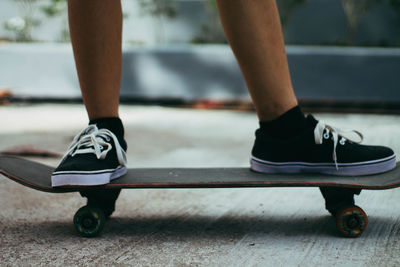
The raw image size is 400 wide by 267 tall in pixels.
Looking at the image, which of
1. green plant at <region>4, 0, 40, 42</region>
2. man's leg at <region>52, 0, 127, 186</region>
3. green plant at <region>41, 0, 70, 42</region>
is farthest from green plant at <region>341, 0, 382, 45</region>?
man's leg at <region>52, 0, 127, 186</region>

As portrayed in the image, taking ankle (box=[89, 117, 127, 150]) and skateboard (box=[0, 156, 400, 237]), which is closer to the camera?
skateboard (box=[0, 156, 400, 237])

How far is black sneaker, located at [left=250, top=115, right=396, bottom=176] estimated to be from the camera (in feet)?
3.84

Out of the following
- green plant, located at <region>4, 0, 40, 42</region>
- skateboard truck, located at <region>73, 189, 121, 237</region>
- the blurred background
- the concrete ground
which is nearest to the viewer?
the concrete ground

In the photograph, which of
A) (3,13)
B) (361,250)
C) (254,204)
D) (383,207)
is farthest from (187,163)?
(3,13)

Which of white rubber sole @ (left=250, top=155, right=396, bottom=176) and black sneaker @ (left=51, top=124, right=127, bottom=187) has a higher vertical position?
black sneaker @ (left=51, top=124, right=127, bottom=187)

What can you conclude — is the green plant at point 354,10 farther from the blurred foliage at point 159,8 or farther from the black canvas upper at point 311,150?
the black canvas upper at point 311,150

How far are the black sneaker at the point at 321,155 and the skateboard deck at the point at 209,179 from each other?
0.07 ft

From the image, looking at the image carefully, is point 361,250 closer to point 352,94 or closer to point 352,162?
point 352,162

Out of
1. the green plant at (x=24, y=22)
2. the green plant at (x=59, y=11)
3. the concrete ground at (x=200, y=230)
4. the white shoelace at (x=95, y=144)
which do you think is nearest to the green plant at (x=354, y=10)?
the green plant at (x=59, y=11)

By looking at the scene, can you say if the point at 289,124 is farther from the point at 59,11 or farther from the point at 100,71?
the point at 59,11

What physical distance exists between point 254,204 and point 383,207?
0.38 metres

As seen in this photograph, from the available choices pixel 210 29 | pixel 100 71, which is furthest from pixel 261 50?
pixel 210 29

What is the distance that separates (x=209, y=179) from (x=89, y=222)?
31cm

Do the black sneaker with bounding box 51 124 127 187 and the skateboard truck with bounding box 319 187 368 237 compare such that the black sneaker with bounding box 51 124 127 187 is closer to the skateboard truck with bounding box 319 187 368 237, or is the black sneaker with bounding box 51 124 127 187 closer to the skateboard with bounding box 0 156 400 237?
the skateboard with bounding box 0 156 400 237
